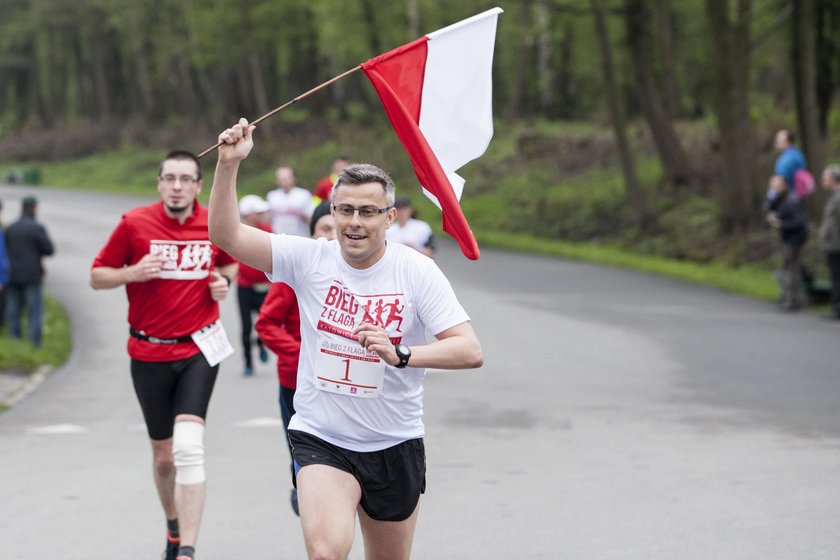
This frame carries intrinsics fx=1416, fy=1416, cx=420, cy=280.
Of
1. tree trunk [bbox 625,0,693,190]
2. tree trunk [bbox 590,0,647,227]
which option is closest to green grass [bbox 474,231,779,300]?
tree trunk [bbox 590,0,647,227]

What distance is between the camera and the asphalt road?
7375 mm

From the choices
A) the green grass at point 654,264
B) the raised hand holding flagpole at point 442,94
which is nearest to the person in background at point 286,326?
the raised hand holding flagpole at point 442,94

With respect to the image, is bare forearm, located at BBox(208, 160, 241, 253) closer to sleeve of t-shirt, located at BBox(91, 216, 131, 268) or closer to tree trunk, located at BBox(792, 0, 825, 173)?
sleeve of t-shirt, located at BBox(91, 216, 131, 268)

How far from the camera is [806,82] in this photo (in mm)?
24047

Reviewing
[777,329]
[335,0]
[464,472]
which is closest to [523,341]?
[777,329]

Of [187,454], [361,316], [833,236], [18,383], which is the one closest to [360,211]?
[361,316]

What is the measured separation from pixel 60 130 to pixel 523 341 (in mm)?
60096

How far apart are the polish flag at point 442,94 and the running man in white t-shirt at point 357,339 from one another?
2.13ft

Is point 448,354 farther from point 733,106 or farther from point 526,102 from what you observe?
point 526,102

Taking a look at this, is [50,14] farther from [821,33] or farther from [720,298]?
[720,298]

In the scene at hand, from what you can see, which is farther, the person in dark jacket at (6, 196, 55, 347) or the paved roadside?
the person in dark jacket at (6, 196, 55, 347)

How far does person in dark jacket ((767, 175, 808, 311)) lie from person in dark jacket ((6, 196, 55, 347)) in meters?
9.27

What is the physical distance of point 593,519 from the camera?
25.4ft

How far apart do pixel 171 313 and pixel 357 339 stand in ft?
7.43
